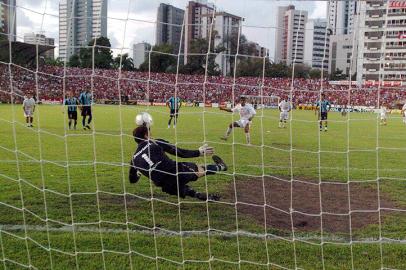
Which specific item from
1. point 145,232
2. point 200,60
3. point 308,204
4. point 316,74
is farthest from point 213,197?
point 316,74

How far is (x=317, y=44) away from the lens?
217 inches

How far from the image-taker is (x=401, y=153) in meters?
14.2

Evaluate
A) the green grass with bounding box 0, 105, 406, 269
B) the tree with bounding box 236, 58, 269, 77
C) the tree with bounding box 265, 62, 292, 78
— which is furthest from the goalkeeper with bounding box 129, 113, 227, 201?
the tree with bounding box 265, 62, 292, 78

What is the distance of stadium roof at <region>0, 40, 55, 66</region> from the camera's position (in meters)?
6.04

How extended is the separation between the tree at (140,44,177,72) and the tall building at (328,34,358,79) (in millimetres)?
1847

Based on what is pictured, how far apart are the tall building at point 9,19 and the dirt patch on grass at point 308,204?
11.5ft

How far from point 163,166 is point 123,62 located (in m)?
1.52

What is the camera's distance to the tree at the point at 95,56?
5848 millimetres

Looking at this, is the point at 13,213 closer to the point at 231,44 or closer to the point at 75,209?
the point at 75,209

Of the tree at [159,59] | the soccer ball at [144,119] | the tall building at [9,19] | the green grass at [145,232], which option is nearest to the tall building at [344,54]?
the green grass at [145,232]

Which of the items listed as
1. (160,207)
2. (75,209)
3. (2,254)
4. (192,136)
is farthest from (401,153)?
(2,254)

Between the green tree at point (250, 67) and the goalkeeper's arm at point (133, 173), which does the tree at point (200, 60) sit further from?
the goalkeeper's arm at point (133, 173)

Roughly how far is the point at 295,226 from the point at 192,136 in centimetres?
1135

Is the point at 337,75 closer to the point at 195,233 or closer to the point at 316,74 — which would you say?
the point at 316,74
